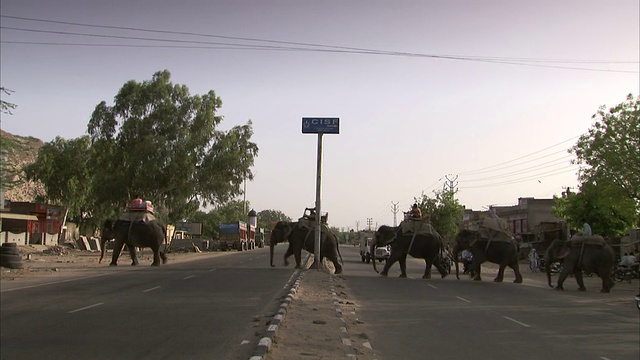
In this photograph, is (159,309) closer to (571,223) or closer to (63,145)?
(571,223)

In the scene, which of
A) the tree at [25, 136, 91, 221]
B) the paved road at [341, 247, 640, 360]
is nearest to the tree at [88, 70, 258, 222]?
the tree at [25, 136, 91, 221]

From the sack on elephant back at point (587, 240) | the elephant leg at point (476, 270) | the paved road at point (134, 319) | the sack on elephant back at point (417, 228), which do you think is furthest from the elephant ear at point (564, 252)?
the paved road at point (134, 319)

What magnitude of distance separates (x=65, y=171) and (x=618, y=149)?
44749 millimetres

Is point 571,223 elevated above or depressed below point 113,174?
below

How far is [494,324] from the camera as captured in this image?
12445 millimetres

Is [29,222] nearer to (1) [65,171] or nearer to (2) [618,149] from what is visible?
(1) [65,171]

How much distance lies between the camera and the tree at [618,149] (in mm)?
27172

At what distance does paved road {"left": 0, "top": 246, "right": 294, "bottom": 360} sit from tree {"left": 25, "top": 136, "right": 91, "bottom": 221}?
36.1m

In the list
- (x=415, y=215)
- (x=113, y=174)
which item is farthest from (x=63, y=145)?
(x=415, y=215)

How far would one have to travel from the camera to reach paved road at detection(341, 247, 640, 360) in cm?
955

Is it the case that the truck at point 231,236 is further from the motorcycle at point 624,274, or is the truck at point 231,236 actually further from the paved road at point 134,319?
the paved road at point 134,319

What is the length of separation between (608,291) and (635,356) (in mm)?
14045

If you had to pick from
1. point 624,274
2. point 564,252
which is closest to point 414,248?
point 564,252

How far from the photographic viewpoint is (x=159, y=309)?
13000mm
